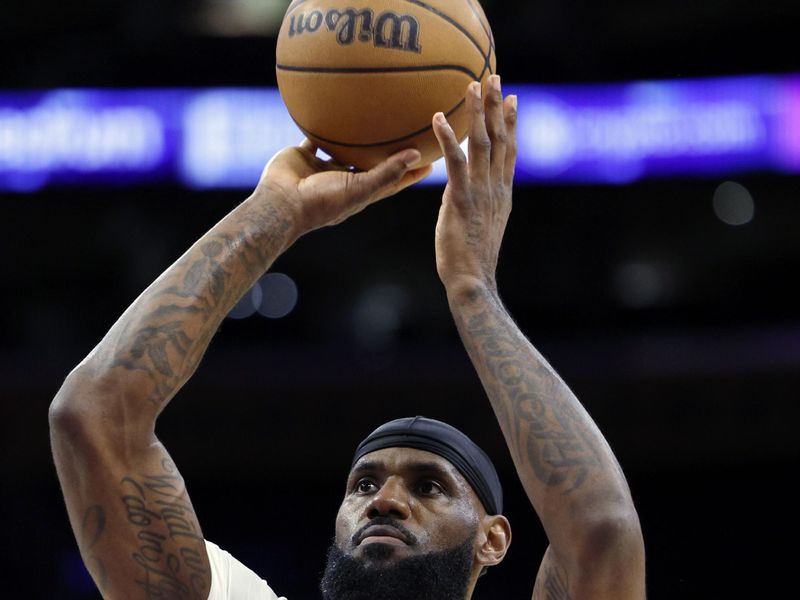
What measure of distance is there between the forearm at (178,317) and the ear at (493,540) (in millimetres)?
1097

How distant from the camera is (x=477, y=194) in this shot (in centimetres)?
293

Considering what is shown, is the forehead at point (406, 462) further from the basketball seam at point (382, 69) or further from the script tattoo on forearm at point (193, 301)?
the basketball seam at point (382, 69)

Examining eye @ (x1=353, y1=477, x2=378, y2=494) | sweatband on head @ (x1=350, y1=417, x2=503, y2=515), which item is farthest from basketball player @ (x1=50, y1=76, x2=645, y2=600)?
sweatband on head @ (x1=350, y1=417, x2=503, y2=515)

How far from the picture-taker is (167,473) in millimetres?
2680

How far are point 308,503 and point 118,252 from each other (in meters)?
2.32

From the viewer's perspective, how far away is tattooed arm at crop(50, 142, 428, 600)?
8.44ft

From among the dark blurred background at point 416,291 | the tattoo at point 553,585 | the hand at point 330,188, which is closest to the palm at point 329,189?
the hand at point 330,188

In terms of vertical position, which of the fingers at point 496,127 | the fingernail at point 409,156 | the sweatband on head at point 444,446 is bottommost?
the sweatband on head at point 444,446

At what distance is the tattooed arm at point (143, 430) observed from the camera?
2572 millimetres

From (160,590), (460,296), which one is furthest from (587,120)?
(160,590)

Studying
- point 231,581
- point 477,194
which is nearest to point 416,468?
point 231,581

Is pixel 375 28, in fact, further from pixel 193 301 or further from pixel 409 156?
pixel 193 301

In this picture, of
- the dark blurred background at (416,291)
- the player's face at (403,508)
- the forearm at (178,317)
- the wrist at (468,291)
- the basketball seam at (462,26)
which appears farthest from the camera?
the dark blurred background at (416,291)

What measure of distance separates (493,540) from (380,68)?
4.68 feet
